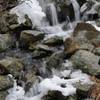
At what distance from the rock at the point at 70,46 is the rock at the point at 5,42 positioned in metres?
1.81

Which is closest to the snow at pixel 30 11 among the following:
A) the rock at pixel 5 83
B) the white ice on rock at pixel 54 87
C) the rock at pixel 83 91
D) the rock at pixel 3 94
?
the rock at pixel 5 83

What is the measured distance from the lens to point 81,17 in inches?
453

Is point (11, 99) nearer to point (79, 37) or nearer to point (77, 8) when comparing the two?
point (79, 37)

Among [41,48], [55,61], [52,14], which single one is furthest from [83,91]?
[52,14]

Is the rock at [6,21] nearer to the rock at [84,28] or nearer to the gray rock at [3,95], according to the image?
the rock at [84,28]

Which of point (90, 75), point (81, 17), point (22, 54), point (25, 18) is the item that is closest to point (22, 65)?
point (22, 54)

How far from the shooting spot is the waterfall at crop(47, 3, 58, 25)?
11312mm

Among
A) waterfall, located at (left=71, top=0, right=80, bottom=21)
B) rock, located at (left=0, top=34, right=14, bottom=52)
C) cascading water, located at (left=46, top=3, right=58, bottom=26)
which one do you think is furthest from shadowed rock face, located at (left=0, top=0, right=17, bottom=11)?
waterfall, located at (left=71, top=0, right=80, bottom=21)

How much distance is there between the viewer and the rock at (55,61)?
8266mm

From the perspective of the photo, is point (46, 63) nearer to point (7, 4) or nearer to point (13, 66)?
point (13, 66)

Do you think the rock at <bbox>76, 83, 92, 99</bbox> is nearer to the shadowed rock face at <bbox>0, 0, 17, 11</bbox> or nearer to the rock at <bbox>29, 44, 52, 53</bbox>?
the rock at <bbox>29, 44, 52, 53</bbox>

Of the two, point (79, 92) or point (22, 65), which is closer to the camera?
point (79, 92)

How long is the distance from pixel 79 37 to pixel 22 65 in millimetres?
1797

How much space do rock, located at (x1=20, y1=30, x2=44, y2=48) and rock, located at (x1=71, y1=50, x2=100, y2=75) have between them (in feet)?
5.78
